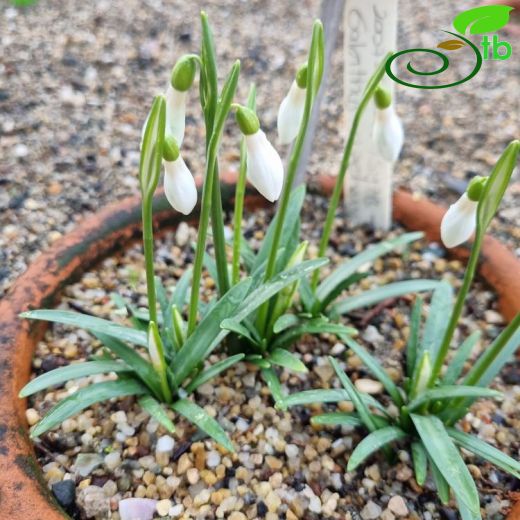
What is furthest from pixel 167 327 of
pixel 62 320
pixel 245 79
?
pixel 245 79

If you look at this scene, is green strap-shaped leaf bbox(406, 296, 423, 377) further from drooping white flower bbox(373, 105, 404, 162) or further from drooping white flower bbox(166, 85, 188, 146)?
drooping white flower bbox(166, 85, 188, 146)

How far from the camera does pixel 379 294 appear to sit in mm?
1385

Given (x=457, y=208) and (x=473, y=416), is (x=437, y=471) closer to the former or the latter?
(x=473, y=416)

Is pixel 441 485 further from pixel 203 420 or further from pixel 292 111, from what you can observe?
pixel 292 111

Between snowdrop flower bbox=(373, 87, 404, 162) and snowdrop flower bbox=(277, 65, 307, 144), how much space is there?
0.15 meters

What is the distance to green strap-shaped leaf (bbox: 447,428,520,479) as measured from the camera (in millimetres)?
1042

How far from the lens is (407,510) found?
1.12 m

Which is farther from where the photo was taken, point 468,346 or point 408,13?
point 408,13

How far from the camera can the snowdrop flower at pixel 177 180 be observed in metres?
0.90

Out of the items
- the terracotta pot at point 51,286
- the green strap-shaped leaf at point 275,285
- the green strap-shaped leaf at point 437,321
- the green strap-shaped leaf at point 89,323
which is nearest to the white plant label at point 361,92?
the terracotta pot at point 51,286

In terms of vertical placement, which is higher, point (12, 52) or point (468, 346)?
point (12, 52)

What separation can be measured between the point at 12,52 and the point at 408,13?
161cm

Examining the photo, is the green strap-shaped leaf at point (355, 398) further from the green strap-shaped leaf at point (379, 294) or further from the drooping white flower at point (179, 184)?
the drooping white flower at point (179, 184)

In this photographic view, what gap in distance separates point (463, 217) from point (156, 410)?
580 millimetres
